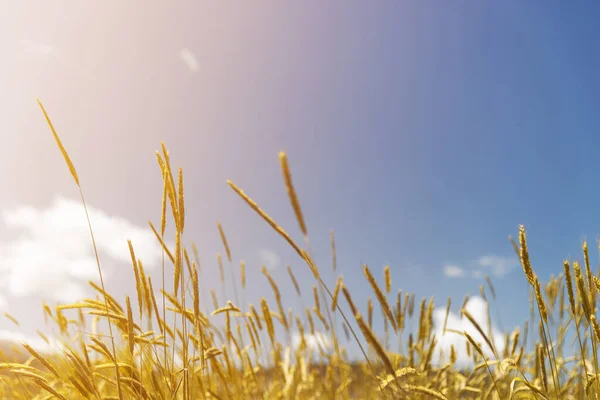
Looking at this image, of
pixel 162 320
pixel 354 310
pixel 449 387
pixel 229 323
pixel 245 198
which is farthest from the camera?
pixel 449 387

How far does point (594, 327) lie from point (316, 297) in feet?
5.29

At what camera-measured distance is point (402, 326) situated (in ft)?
6.64

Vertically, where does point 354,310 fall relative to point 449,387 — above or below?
above

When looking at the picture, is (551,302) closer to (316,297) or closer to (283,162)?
(316,297)

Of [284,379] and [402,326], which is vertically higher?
[402,326]

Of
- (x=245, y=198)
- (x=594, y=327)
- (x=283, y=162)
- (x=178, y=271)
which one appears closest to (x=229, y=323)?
(x=178, y=271)

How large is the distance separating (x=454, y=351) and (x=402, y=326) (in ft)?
2.17

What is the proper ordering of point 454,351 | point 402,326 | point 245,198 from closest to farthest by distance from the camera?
point 245,198
point 402,326
point 454,351

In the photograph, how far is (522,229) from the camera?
1097 millimetres

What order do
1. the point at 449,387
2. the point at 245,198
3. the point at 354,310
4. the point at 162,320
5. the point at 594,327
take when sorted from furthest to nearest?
1. the point at 449,387
2. the point at 162,320
3. the point at 594,327
4. the point at 245,198
5. the point at 354,310

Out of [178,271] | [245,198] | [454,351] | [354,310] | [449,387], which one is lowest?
[449,387]

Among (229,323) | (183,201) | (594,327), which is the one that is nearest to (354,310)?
(183,201)

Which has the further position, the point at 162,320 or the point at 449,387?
the point at 449,387

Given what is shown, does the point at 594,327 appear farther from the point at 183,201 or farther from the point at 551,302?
the point at 551,302
